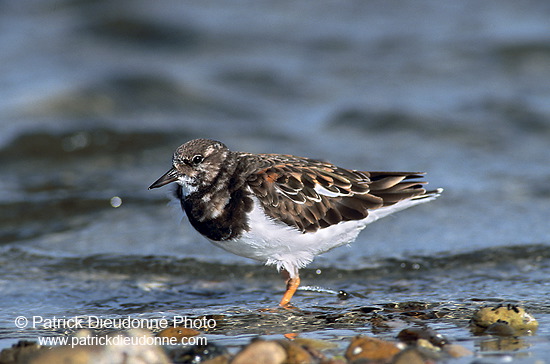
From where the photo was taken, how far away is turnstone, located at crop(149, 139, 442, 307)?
498 centimetres

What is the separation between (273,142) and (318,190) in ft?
15.1

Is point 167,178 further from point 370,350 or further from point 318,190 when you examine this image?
point 370,350

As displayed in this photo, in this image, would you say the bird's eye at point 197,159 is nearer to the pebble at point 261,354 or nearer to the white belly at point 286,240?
the white belly at point 286,240

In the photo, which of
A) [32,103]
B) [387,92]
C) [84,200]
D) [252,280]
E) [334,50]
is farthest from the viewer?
[334,50]

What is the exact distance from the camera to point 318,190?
5.25m

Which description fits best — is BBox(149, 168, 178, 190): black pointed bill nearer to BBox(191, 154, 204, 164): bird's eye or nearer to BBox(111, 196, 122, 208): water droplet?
BBox(191, 154, 204, 164): bird's eye

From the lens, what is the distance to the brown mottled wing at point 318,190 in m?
5.08

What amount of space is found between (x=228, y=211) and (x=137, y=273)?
5.45ft

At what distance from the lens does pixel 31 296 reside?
558 centimetres

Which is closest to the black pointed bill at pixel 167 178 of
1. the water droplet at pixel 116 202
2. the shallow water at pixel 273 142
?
the shallow water at pixel 273 142

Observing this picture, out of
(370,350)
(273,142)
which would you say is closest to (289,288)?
(370,350)

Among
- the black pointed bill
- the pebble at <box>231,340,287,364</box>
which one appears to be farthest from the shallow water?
the pebble at <box>231,340,287,364</box>

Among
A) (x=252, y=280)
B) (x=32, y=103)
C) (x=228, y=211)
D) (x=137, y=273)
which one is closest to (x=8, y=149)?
(x=32, y=103)

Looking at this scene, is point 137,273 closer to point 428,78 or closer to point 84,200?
point 84,200
